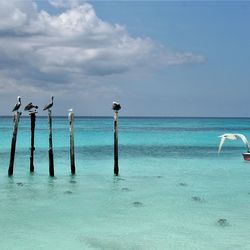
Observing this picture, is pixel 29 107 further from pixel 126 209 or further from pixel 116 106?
pixel 126 209

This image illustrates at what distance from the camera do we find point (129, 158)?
128ft

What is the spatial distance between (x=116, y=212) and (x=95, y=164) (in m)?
16.3

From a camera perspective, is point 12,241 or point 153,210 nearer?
point 12,241

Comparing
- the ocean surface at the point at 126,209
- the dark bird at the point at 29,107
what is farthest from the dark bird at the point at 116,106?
the dark bird at the point at 29,107

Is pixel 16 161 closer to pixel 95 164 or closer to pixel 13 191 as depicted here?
pixel 95 164

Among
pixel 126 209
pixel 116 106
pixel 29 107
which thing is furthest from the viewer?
pixel 29 107

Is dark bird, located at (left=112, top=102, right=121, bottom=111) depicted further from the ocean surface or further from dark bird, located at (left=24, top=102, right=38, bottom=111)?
dark bird, located at (left=24, top=102, right=38, bottom=111)

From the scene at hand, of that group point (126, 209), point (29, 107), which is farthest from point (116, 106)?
point (126, 209)

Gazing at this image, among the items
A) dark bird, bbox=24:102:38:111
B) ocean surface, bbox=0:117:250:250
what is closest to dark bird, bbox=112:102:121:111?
ocean surface, bbox=0:117:250:250

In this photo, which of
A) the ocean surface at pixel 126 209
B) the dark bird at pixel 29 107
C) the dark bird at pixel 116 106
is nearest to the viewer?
the ocean surface at pixel 126 209

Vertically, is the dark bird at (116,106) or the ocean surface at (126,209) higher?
the dark bird at (116,106)

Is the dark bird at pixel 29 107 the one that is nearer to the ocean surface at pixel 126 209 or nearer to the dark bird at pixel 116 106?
the ocean surface at pixel 126 209

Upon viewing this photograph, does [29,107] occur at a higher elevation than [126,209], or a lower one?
higher

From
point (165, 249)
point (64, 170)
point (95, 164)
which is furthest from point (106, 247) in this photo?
point (95, 164)
